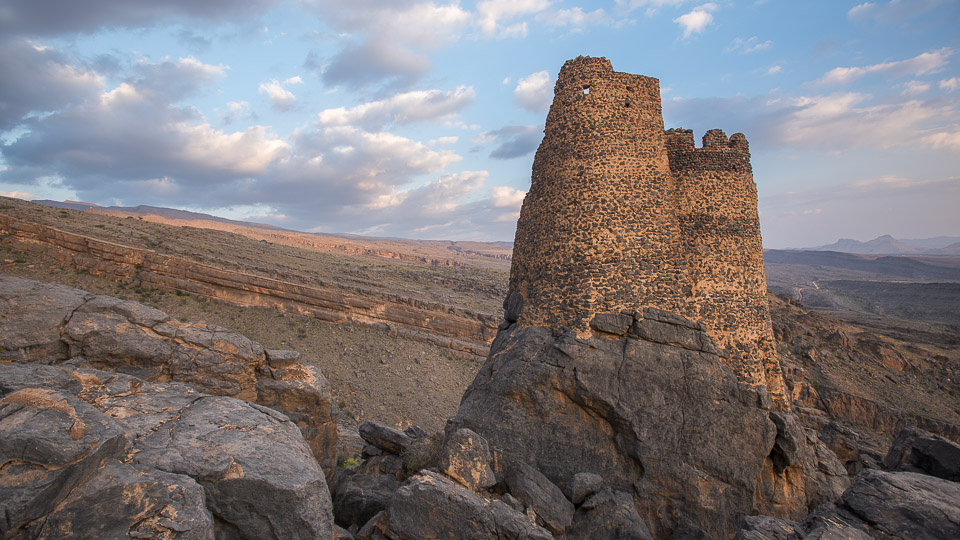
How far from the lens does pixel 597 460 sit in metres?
10.7

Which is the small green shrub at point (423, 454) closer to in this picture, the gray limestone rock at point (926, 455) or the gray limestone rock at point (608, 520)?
the gray limestone rock at point (608, 520)

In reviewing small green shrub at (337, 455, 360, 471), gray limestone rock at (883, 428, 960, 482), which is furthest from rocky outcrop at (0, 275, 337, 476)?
gray limestone rock at (883, 428, 960, 482)

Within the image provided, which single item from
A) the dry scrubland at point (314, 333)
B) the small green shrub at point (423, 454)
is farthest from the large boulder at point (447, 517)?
the dry scrubland at point (314, 333)

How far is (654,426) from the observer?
34.5 ft

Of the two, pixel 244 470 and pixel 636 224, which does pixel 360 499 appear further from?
pixel 636 224

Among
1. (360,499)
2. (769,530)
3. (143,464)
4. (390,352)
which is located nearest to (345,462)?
(360,499)

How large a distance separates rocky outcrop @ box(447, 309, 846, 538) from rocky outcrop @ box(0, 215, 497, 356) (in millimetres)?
20682

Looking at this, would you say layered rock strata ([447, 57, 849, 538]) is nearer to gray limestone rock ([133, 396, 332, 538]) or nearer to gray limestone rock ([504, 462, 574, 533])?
gray limestone rock ([504, 462, 574, 533])

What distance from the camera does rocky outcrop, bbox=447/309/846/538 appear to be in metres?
10.3

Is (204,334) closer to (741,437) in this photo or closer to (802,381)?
(741,437)

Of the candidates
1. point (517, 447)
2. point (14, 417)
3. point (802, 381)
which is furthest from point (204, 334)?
point (802, 381)

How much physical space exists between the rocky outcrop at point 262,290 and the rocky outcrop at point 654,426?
2068 centimetres

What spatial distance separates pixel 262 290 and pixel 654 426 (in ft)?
83.5

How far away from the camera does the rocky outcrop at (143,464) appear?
18.5 feet
